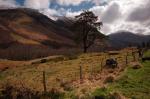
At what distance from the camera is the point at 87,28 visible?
82.4 meters

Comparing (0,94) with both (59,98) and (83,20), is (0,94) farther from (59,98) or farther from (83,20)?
(83,20)

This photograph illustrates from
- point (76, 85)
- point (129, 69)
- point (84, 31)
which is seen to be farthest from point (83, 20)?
point (76, 85)

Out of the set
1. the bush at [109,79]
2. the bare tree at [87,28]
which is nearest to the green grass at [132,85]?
the bush at [109,79]

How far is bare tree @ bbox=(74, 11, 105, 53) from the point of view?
82688 mm

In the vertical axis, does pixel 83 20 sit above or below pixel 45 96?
above

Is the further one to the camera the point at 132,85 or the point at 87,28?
the point at 87,28

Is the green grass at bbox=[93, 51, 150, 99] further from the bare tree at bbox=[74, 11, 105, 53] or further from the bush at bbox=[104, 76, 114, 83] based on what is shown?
the bare tree at bbox=[74, 11, 105, 53]

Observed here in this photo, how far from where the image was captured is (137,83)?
26906 mm

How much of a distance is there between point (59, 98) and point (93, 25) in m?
60.8

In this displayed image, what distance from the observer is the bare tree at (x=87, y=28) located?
82688mm

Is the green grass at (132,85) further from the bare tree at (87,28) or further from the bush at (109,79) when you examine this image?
the bare tree at (87,28)

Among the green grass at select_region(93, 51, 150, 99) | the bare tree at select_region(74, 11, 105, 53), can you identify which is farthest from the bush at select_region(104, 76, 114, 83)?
the bare tree at select_region(74, 11, 105, 53)

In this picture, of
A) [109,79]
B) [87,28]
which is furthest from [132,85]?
[87,28]

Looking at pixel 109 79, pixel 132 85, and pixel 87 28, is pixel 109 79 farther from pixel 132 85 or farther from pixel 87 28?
pixel 87 28
